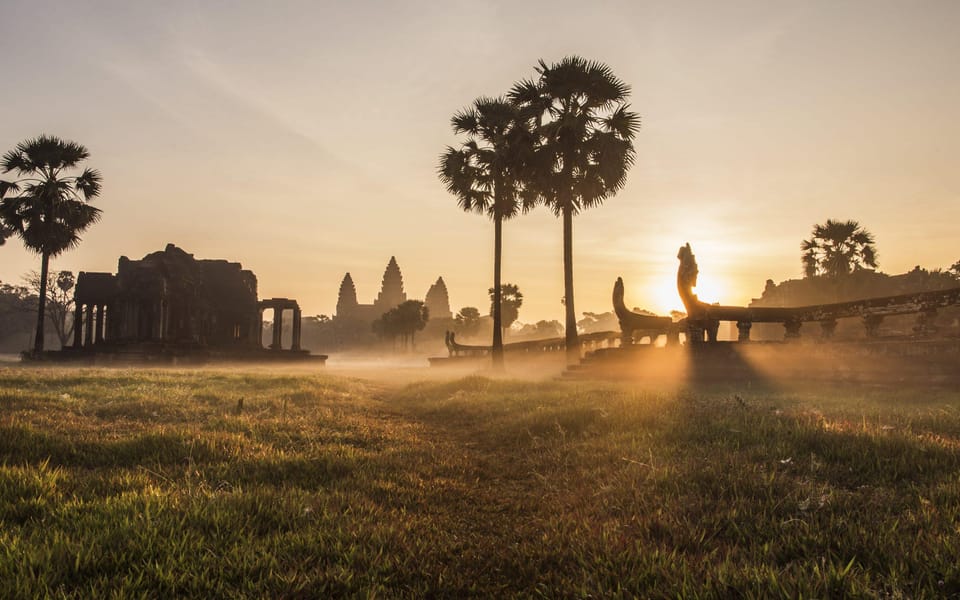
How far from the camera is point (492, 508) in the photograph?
479cm

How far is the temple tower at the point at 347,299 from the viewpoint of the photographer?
118 meters

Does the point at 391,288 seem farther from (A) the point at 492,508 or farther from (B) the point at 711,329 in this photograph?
(A) the point at 492,508

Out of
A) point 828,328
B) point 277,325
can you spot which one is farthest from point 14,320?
point 828,328

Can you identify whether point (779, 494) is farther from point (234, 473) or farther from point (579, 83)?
point (579, 83)

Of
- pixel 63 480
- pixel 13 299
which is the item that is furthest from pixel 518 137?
pixel 13 299

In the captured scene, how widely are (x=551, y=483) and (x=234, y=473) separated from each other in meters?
3.33

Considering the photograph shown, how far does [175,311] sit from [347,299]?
79.4 meters

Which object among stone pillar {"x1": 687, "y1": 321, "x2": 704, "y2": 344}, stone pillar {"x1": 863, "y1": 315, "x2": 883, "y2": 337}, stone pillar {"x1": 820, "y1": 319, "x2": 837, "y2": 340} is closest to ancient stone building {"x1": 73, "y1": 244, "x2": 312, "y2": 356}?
stone pillar {"x1": 687, "y1": 321, "x2": 704, "y2": 344}

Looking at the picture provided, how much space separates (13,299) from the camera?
66.6 meters

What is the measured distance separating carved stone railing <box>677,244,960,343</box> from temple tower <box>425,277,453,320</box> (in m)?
117

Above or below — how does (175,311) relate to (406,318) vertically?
below

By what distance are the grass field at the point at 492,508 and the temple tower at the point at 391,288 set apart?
114944 millimetres

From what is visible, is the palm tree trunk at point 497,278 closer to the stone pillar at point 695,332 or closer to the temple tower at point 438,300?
the stone pillar at point 695,332

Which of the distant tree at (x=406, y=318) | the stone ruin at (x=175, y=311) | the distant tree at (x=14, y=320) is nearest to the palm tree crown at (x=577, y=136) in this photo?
the stone ruin at (x=175, y=311)
